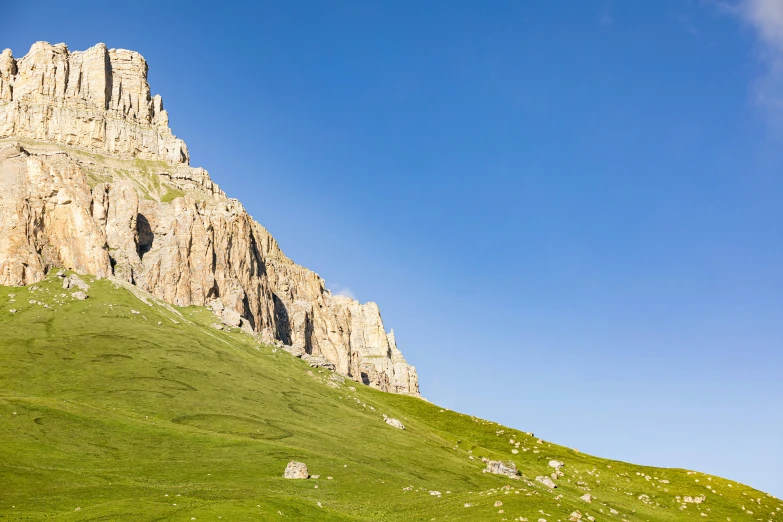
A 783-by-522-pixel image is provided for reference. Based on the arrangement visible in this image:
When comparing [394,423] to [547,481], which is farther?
[394,423]

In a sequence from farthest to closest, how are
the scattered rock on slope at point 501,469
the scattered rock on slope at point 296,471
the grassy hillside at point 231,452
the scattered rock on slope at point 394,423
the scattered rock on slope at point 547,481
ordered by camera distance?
the scattered rock on slope at point 394,423, the scattered rock on slope at point 501,469, the scattered rock on slope at point 547,481, the scattered rock on slope at point 296,471, the grassy hillside at point 231,452

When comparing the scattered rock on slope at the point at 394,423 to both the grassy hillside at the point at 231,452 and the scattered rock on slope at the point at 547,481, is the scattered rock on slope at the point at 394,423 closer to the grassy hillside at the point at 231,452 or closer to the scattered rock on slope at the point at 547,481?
the grassy hillside at the point at 231,452

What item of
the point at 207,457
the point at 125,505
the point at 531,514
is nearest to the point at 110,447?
the point at 207,457

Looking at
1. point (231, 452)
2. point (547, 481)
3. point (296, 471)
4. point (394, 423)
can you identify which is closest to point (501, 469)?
point (547, 481)

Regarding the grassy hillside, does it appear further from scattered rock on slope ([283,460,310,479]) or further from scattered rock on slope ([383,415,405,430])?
scattered rock on slope ([383,415,405,430])

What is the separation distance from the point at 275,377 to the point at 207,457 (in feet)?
275

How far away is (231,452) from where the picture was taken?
111812 mm

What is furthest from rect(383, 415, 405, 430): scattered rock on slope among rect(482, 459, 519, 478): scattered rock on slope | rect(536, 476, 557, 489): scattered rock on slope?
rect(536, 476, 557, 489): scattered rock on slope

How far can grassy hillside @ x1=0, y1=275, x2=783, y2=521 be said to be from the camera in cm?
7891

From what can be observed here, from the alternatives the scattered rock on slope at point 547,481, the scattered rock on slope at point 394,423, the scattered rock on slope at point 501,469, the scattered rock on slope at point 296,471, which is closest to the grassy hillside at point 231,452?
the scattered rock on slope at point 296,471

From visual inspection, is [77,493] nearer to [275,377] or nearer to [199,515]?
[199,515]

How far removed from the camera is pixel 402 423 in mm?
177000

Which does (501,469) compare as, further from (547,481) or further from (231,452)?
(231,452)

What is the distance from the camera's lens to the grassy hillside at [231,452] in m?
78.9
